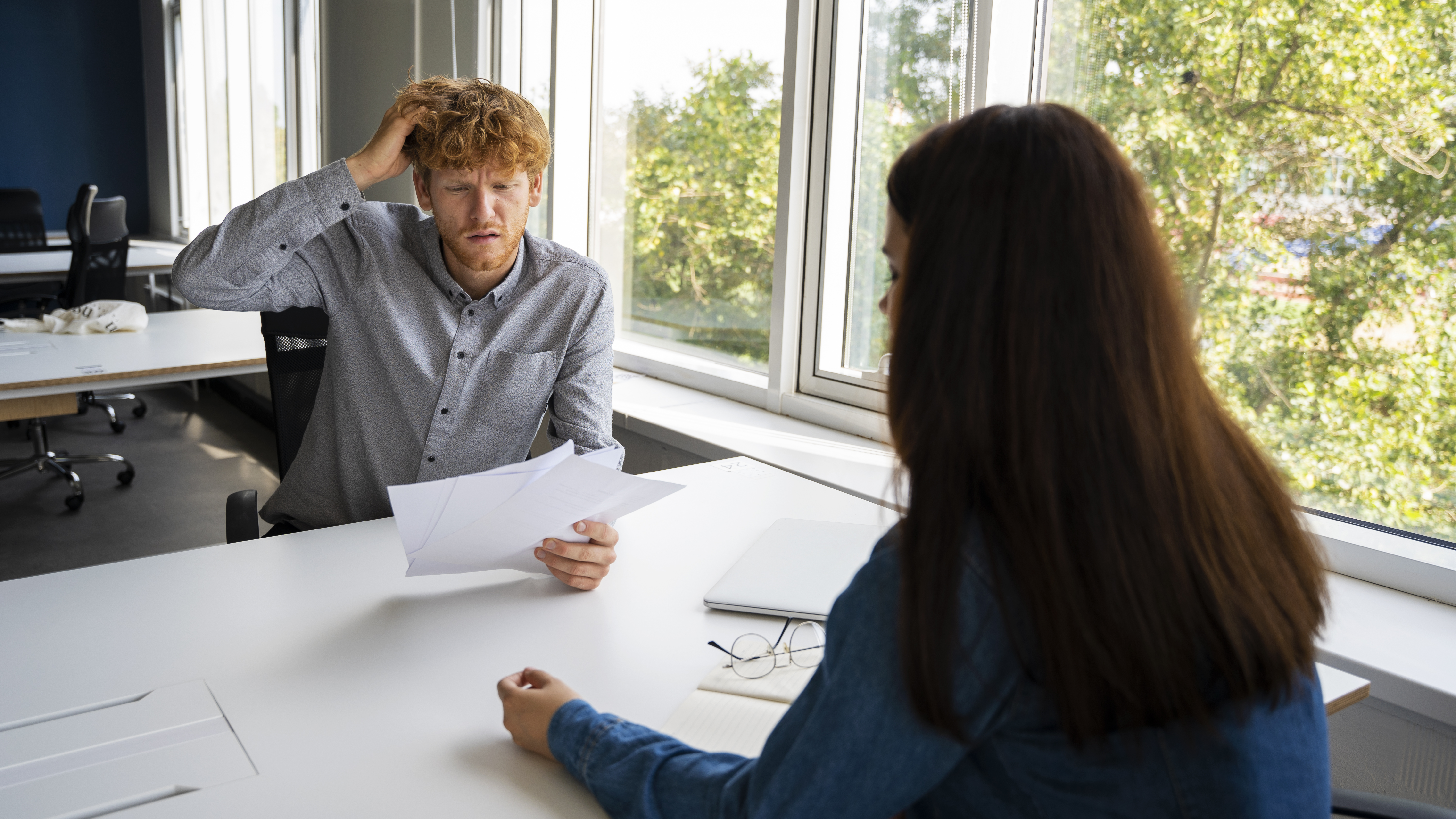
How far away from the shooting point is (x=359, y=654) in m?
1.13

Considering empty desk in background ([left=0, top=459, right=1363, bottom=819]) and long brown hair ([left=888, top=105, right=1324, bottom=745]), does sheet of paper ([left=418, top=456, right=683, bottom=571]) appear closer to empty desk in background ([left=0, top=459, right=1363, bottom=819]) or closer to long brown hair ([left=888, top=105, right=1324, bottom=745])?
empty desk in background ([left=0, top=459, right=1363, bottom=819])

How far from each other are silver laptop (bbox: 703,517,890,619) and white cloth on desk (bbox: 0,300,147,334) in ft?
8.85

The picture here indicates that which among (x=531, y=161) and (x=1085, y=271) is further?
(x=531, y=161)

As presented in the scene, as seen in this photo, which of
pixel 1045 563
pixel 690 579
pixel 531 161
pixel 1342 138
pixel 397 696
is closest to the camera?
pixel 1045 563

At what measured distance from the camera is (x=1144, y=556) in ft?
2.01

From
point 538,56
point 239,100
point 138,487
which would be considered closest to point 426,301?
point 538,56

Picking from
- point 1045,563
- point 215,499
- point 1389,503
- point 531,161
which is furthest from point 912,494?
point 215,499

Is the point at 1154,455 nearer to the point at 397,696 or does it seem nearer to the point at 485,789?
the point at 485,789

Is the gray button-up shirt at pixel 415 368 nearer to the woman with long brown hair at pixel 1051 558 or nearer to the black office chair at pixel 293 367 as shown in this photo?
the black office chair at pixel 293 367

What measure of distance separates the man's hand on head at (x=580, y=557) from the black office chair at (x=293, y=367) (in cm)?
74

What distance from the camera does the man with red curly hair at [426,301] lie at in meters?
1.67

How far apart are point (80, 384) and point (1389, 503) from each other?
2949 millimetres

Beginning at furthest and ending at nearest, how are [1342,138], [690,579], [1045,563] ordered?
[1342,138]
[690,579]
[1045,563]

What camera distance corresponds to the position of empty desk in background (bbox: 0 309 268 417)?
101 inches
